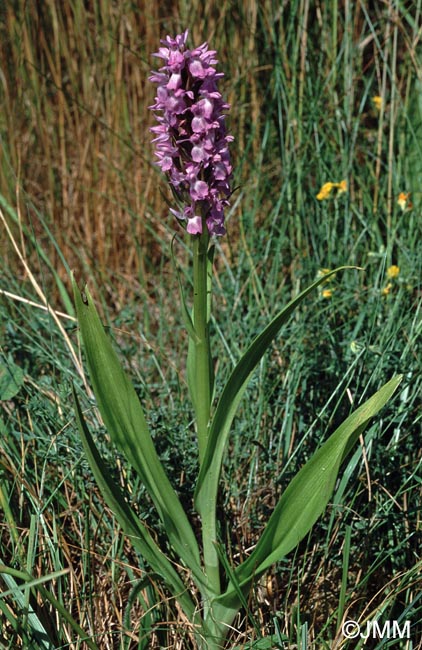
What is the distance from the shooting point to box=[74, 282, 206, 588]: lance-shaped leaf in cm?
121

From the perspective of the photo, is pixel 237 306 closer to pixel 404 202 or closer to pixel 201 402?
pixel 404 202

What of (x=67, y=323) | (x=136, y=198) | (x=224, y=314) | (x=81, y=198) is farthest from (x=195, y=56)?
(x=81, y=198)

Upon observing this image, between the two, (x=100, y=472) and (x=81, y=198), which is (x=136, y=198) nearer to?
(x=81, y=198)

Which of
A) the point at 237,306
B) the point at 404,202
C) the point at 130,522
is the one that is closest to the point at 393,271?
the point at 404,202

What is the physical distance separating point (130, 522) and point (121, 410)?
0.60 ft

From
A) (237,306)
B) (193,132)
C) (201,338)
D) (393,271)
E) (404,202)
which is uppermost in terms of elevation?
(193,132)

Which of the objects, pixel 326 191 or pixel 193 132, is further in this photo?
pixel 326 191

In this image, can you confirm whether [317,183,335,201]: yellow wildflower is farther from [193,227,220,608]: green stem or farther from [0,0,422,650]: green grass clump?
[193,227,220,608]: green stem

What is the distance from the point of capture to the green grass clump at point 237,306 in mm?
1444

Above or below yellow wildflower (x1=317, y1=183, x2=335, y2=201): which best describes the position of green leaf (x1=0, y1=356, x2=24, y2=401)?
below

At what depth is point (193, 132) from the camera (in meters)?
1.10

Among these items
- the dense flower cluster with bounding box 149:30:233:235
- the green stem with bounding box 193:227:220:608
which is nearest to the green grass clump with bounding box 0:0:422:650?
the green stem with bounding box 193:227:220:608

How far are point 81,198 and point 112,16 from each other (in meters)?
0.68

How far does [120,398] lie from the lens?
48.9 inches
